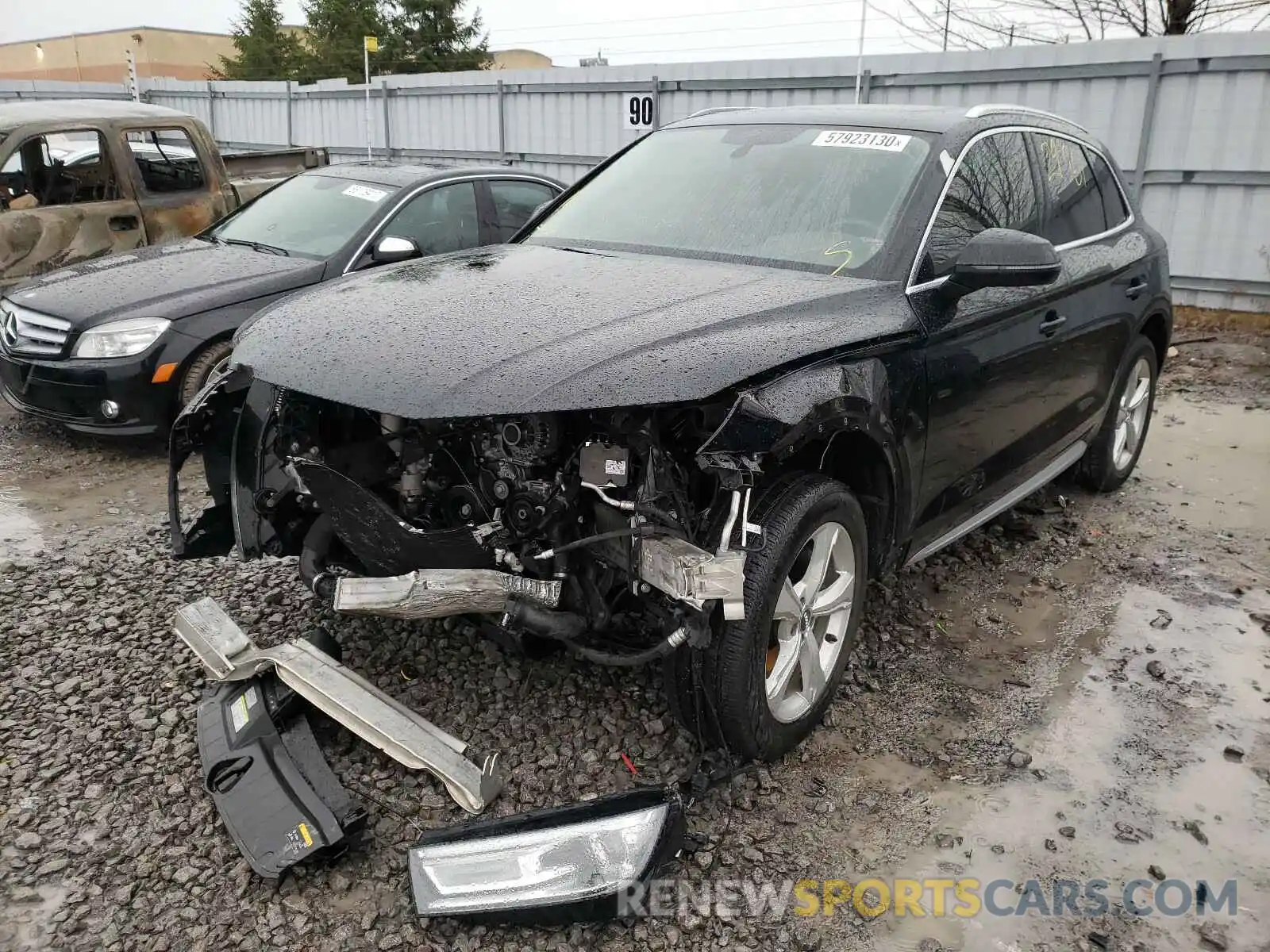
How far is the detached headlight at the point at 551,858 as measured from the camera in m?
2.32

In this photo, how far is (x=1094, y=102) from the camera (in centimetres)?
939

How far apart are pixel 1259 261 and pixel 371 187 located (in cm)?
783

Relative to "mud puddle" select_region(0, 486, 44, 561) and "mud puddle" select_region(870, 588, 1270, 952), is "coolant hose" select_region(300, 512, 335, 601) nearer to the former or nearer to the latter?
"mud puddle" select_region(870, 588, 1270, 952)

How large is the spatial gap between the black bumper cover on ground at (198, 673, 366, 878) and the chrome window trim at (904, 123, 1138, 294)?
229 cm

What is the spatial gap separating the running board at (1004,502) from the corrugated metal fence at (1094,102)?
220 inches

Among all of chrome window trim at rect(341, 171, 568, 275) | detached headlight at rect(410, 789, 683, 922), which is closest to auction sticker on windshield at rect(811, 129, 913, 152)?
chrome window trim at rect(341, 171, 568, 275)

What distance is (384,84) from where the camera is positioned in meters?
15.7

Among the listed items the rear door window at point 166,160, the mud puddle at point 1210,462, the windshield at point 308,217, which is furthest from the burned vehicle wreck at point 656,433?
the rear door window at point 166,160

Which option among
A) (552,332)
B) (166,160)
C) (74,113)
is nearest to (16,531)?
(552,332)

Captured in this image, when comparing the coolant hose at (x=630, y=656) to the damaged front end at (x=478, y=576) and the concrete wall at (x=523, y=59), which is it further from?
the concrete wall at (x=523, y=59)

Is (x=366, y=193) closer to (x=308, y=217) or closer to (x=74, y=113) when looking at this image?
(x=308, y=217)

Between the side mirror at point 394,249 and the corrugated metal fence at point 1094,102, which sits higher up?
the corrugated metal fence at point 1094,102

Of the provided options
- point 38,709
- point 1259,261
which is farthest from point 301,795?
point 1259,261

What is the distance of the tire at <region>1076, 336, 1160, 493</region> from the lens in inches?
199
